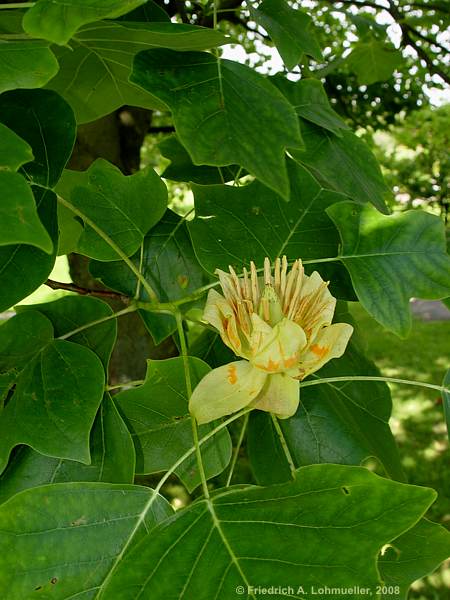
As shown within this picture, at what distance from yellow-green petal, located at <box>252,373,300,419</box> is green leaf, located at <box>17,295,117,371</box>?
24 cm

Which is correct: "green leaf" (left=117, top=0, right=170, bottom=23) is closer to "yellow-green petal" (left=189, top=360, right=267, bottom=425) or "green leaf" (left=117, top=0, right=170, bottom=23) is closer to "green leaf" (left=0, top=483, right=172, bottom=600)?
"yellow-green petal" (left=189, top=360, right=267, bottom=425)

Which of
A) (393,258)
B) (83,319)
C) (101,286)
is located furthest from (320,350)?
(101,286)

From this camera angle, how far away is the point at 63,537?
689 millimetres

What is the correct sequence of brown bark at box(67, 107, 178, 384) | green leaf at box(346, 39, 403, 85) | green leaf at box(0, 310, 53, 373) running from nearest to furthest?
green leaf at box(0, 310, 53, 373) < green leaf at box(346, 39, 403, 85) < brown bark at box(67, 107, 178, 384)

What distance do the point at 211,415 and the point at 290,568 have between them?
181 mm

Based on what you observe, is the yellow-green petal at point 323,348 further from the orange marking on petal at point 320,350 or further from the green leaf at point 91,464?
the green leaf at point 91,464

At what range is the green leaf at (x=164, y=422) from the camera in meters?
0.85

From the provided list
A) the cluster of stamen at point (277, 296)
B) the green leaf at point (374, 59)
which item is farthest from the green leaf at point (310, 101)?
the green leaf at point (374, 59)

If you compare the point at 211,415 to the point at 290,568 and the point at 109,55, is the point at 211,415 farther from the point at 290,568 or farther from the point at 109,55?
the point at 109,55

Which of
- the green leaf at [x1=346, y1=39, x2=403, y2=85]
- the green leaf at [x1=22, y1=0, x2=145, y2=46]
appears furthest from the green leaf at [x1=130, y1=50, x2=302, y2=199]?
the green leaf at [x1=346, y1=39, x2=403, y2=85]

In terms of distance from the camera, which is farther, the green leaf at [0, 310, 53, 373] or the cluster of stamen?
the green leaf at [0, 310, 53, 373]

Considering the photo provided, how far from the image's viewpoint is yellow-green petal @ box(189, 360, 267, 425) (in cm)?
73

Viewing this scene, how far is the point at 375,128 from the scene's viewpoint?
3.54 m

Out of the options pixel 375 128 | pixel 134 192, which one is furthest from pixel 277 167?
pixel 375 128
